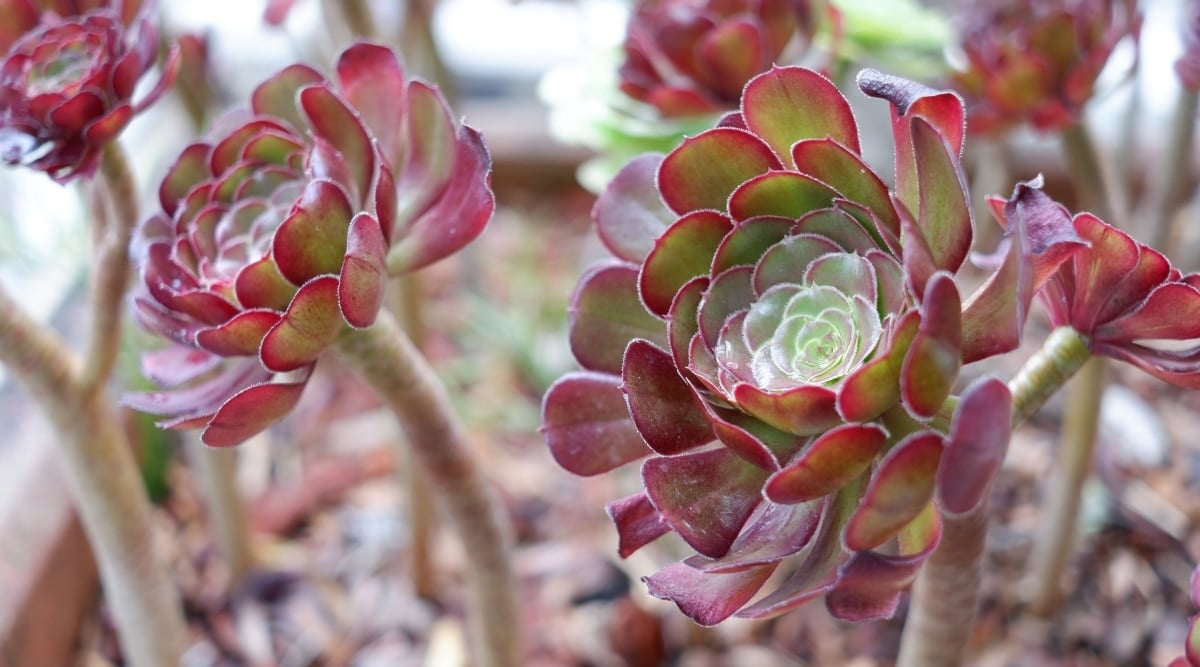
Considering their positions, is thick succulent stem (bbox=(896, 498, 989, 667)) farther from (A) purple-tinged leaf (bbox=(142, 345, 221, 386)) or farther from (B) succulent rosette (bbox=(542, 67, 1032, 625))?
(A) purple-tinged leaf (bbox=(142, 345, 221, 386))

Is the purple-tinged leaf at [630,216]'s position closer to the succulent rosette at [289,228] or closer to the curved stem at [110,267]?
the succulent rosette at [289,228]

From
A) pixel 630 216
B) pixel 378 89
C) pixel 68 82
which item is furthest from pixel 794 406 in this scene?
pixel 68 82

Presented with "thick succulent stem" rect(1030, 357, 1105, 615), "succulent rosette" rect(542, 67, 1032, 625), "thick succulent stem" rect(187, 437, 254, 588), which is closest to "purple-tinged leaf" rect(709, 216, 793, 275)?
"succulent rosette" rect(542, 67, 1032, 625)

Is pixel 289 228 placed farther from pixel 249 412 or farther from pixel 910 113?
pixel 910 113

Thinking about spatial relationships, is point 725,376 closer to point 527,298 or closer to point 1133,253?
point 1133,253

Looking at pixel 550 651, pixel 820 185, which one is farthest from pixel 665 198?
pixel 550 651

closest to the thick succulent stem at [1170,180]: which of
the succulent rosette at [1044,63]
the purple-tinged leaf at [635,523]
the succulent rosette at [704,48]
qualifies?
the succulent rosette at [1044,63]
